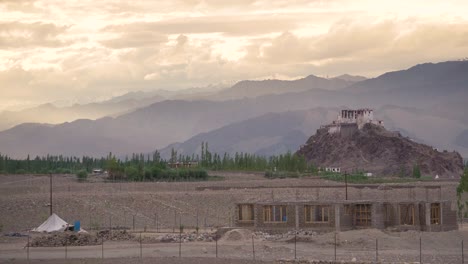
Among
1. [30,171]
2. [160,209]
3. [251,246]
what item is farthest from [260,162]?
[251,246]

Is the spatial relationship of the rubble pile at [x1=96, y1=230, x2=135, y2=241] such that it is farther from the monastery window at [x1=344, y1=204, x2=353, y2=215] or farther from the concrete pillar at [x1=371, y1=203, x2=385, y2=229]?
the concrete pillar at [x1=371, y1=203, x2=385, y2=229]

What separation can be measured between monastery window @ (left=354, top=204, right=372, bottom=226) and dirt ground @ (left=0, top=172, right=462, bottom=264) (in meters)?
3.03

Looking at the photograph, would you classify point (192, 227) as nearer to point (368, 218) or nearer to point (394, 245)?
point (368, 218)

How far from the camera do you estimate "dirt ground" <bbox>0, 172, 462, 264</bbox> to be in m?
48.0

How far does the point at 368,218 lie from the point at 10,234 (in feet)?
69.3

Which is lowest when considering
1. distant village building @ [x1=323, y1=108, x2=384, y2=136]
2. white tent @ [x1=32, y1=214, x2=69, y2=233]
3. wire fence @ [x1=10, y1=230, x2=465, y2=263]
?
wire fence @ [x1=10, y1=230, x2=465, y2=263]

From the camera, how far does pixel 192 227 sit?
65188 millimetres

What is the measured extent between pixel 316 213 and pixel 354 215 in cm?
225

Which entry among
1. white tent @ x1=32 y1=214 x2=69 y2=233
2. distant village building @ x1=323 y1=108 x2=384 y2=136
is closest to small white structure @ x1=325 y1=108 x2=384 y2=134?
distant village building @ x1=323 y1=108 x2=384 y2=136

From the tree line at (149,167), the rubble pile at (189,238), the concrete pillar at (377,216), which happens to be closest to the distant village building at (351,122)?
the tree line at (149,167)

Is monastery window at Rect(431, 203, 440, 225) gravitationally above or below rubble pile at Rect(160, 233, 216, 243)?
above

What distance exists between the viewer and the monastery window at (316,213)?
58.5 metres

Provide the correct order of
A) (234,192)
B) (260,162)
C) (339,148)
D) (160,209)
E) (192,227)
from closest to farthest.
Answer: (192,227) → (160,209) → (234,192) → (260,162) → (339,148)

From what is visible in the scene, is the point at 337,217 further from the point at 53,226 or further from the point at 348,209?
the point at 53,226
